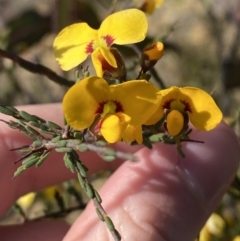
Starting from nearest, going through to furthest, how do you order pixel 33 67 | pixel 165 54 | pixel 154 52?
1. pixel 154 52
2. pixel 33 67
3. pixel 165 54

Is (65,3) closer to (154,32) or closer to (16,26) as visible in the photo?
(16,26)

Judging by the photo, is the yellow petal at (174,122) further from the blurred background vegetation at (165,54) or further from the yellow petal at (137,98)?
the blurred background vegetation at (165,54)

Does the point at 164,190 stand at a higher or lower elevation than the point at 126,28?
lower

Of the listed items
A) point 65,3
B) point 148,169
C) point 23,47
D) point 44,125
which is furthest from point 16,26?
point 44,125

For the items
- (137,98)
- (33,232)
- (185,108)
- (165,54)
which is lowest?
(165,54)

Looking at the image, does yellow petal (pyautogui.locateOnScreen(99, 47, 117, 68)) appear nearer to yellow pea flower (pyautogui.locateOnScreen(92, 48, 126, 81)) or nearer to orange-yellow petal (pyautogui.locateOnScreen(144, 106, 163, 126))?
yellow pea flower (pyautogui.locateOnScreen(92, 48, 126, 81))

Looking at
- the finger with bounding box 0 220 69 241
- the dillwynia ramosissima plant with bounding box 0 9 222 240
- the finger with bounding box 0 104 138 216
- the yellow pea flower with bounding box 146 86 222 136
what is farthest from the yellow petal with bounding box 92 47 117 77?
the finger with bounding box 0 220 69 241

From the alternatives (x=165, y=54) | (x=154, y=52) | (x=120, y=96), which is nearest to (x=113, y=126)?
(x=120, y=96)

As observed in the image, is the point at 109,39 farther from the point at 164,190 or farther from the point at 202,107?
the point at 164,190
